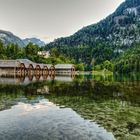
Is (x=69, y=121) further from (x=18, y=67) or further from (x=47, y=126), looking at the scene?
(x=18, y=67)

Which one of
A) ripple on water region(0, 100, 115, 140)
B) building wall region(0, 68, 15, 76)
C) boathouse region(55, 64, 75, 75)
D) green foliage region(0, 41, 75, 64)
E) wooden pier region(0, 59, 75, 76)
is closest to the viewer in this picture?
ripple on water region(0, 100, 115, 140)

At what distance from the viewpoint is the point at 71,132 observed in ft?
63.7

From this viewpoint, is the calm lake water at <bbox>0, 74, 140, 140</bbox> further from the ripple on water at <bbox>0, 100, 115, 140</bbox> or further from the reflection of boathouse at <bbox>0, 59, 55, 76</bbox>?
the reflection of boathouse at <bbox>0, 59, 55, 76</bbox>

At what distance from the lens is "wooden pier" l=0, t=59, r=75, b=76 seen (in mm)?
113731

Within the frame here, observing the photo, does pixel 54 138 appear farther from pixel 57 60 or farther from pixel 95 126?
pixel 57 60

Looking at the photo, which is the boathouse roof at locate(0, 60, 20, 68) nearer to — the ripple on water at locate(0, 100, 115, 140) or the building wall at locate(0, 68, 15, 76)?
the building wall at locate(0, 68, 15, 76)

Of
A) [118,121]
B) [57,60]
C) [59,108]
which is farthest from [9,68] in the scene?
[118,121]

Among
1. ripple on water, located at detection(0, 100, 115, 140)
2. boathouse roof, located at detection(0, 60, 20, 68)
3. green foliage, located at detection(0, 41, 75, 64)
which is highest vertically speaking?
green foliage, located at detection(0, 41, 75, 64)

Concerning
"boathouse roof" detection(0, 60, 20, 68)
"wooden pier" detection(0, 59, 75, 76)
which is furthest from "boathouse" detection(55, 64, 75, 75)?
"boathouse roof" detection(0, 60, 20, 68)

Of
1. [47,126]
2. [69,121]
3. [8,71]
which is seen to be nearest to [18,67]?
[8,71]

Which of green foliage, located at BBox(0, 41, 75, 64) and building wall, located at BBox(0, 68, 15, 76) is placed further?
green foliage, located at BBox(0, 41, 75, 64)

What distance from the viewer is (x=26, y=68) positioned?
126562 mm

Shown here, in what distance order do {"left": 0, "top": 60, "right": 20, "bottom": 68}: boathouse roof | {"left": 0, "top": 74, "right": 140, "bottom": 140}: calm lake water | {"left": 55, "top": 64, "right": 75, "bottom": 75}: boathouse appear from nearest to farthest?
{"left": 0, "top": 74, "right": 140, "bottom": 140}: calm lake water
{"left": 0, "top": 60, "right": 20, "bottom": 68}: boathouse roof
{"left": 55, "top": 64, "right": 75, "bottom": 75}: boathouse

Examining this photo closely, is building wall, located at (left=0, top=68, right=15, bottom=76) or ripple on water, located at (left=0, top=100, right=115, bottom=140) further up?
building wall, located at (left=0, top=68, right=15, bottom=76)
